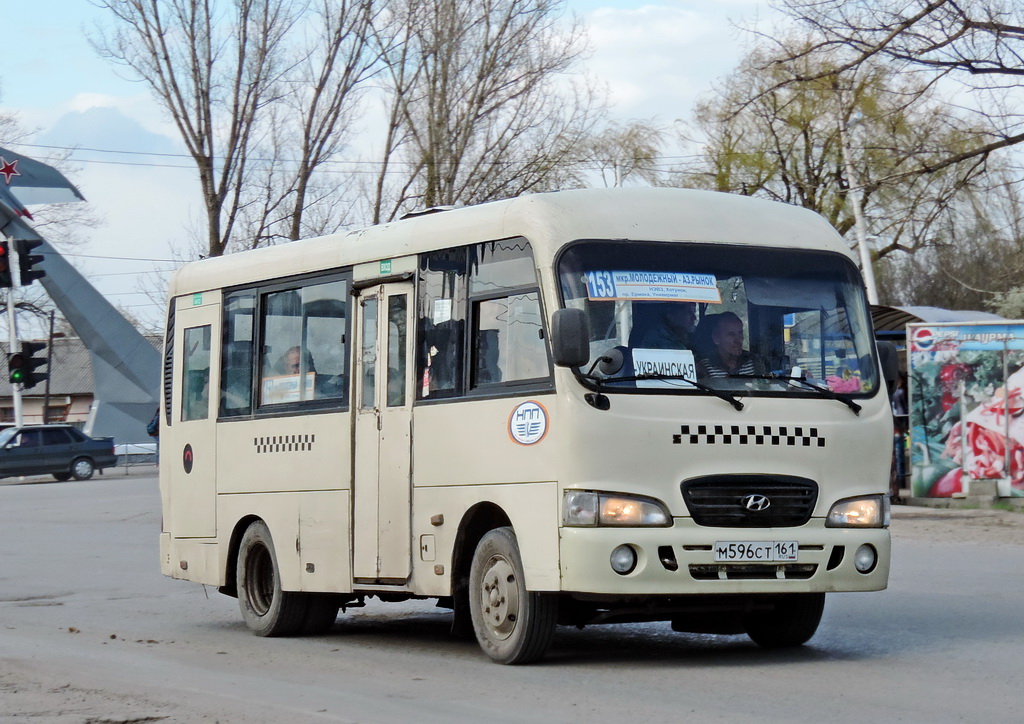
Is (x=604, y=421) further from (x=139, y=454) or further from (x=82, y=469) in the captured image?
(x=139, y=454)

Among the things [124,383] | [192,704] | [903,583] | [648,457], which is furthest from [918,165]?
[124,383]

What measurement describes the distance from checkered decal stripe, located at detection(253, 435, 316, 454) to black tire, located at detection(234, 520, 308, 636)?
571mm

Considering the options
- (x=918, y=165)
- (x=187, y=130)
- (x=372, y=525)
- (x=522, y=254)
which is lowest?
(x=372, y=525)

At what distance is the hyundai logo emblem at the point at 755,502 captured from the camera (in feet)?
28.8

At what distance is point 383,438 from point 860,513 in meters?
3.05

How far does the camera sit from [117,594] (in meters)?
15.0

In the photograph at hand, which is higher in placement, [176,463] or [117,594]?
[176,463]

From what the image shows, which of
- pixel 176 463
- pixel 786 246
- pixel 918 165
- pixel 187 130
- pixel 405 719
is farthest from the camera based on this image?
pixel 187 130

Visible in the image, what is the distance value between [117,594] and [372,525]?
5521mm

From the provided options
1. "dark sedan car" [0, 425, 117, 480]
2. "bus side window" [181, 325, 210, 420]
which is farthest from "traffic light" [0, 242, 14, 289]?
"bus side window" [181, 325, 210, 420]

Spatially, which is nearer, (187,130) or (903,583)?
(903,583)

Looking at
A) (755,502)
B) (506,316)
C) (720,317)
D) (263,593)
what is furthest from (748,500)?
(263,593)

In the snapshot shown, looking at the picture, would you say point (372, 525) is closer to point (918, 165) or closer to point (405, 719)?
point (405, 719)

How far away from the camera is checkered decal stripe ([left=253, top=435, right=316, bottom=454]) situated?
11.1 metres
